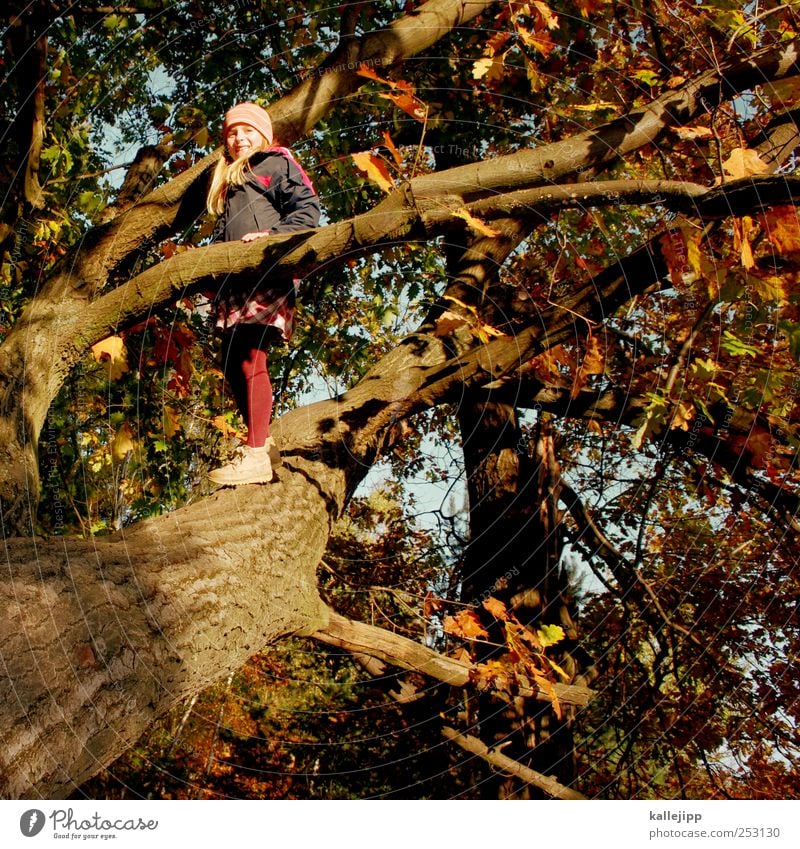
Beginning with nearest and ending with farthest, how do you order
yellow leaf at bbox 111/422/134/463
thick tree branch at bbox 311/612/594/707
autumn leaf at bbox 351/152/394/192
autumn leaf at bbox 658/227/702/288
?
autumn leaf at bbox 351/152/394/192
autumn leaf at bbox 658/227/702/288
thick tree branch at bbox 311/612/594/707
yellow leaf at bbox 111/422/134/463

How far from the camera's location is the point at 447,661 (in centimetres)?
385

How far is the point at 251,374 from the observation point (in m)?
3.19

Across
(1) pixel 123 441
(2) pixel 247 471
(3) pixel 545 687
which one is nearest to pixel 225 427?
(1) pixel 123 441

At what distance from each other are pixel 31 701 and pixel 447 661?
2.64 meters

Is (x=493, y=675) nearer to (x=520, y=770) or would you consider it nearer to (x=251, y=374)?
(x=520, y=770)

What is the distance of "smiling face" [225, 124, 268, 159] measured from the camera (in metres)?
3.15

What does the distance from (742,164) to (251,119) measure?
2273mm

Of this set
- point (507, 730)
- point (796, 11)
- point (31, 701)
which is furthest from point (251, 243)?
point (507, 730)

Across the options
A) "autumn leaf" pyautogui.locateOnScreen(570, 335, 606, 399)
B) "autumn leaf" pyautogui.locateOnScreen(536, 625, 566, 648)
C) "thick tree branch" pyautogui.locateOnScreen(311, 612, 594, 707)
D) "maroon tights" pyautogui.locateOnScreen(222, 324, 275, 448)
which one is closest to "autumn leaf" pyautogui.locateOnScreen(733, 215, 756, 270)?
"autumn leaf" pyautogui.locateOnScreen(570, 335, 606, 399)

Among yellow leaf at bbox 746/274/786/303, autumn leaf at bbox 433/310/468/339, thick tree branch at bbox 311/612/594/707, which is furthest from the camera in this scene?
autumn leaf at bbox 433/310/468/339

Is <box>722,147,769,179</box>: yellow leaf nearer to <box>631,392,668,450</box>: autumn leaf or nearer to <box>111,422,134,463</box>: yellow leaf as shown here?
<box>631,392,668,450</box>: autumn leaf

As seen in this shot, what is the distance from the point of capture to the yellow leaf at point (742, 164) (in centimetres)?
293

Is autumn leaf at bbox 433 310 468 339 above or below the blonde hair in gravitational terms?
below
